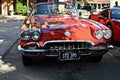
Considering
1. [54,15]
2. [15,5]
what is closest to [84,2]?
[15,5]

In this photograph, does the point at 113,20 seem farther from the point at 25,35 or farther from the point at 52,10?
the point at 25,35

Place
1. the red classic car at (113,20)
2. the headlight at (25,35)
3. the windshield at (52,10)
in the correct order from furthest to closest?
the red classic car at (113,20) → the windshield at (52,10) → the headlight at (25,35)

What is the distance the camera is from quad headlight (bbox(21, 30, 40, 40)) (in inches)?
261

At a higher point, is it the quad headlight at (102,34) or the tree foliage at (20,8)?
the tree foliage at (20,8)

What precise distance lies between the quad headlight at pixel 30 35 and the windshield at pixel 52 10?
1.91 meters

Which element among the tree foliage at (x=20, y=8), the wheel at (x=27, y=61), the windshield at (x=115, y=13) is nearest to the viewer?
the wheel at (x=27, y=61)

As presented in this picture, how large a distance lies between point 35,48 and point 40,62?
49.7 inches

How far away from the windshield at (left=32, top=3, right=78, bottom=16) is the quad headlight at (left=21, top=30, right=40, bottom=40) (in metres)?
1.91

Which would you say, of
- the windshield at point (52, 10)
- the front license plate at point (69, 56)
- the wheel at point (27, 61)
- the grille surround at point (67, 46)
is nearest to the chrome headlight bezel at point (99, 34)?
the grille surround at point (67, 46)

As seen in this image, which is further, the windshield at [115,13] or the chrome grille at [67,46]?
the windshield at [115,13]

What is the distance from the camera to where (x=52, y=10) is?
344 inches

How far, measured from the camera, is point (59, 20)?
7.67 meters

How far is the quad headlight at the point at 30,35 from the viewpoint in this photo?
6.64m

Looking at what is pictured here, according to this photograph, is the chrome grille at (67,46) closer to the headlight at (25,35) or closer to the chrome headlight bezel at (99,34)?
the chrome headlight bezel at (99,34)
